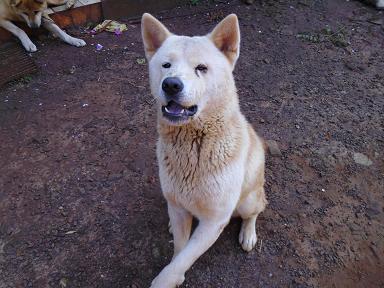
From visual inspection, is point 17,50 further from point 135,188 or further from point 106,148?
point 135,188

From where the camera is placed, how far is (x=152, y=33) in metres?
2.44

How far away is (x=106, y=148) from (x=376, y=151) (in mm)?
2702

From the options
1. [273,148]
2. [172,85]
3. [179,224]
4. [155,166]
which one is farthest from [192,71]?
[273,148]

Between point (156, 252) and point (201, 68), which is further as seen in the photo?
point (156, 252)

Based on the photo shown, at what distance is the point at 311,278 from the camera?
275cm

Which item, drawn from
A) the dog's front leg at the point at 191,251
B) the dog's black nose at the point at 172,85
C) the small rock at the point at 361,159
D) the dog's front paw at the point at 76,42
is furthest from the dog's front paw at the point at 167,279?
the dog's front paw at the point at 76,42

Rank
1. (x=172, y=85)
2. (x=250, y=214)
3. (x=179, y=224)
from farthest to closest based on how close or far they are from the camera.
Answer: (x=250, y=214) < (x=179, y=224) < (x=172, y=85)

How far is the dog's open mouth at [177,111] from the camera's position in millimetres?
2131

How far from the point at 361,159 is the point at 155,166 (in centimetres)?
201

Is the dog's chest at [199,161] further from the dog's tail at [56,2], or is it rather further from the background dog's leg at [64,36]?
the dog's tail at [56,2]

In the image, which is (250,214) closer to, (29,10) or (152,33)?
(152,33)

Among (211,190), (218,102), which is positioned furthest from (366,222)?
(218,102)

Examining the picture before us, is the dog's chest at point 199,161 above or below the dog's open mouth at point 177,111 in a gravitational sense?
below

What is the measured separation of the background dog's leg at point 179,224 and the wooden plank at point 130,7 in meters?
3.85
